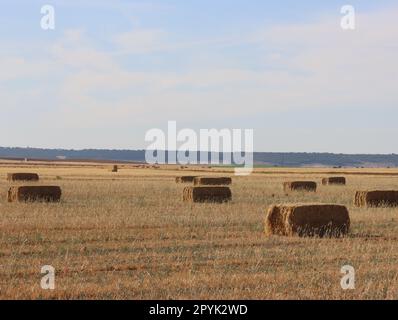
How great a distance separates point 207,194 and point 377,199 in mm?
6469

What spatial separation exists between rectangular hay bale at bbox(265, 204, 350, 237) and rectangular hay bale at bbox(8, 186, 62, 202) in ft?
42.3

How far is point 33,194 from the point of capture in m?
30.2

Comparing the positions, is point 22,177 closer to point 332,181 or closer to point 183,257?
point 332,181

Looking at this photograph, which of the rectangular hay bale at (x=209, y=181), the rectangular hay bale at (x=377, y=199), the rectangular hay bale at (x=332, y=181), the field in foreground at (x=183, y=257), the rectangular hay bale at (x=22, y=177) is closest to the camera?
the field in foreground at (x=183, y=257)

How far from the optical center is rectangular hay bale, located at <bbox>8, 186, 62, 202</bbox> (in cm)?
2980

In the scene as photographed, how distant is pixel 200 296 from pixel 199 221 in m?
11.1

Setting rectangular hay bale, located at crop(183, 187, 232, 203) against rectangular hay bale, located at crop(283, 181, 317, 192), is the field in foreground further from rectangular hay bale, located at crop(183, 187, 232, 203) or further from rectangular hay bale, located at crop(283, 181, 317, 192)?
rectangular hay bale, located at crop(283, 181, 317, 192)

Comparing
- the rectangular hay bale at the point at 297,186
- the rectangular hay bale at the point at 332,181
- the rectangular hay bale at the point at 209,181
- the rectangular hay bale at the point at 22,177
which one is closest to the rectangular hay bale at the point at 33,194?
the rectangular hay bale at the point at 209,181

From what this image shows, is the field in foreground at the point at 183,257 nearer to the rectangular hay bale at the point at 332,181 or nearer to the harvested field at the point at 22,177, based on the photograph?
the harvested field at the point at 22,177

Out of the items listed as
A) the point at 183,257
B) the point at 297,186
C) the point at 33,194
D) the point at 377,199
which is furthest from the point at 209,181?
the point at 183,257

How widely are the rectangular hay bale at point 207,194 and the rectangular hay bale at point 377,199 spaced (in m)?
5.21

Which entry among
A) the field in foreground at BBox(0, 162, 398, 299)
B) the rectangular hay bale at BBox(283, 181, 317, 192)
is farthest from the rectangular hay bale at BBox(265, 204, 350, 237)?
the rectangular hay bale at BBox(283, 181, 317, 192)

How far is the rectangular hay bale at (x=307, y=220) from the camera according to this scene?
18953mm
